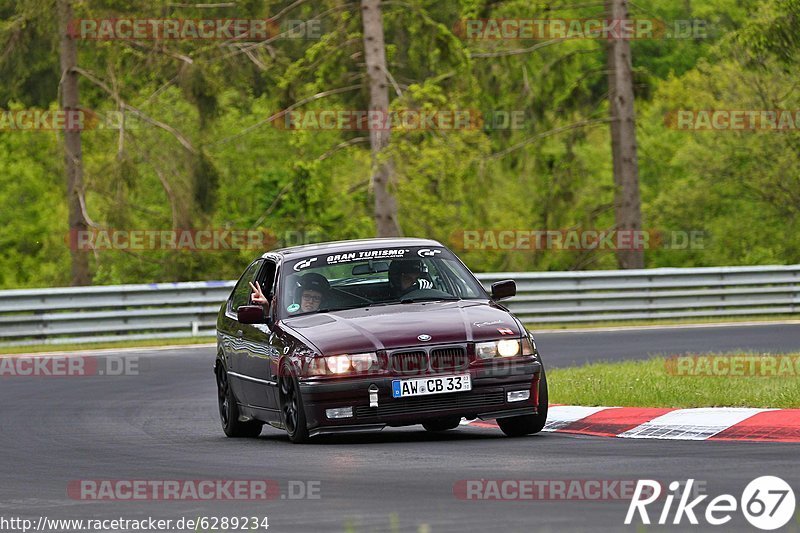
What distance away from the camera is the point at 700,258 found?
51469mm

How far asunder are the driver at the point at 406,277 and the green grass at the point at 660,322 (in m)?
15.6

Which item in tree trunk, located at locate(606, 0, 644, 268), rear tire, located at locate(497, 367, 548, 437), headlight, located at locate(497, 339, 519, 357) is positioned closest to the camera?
headlight, located at locate(497, 339, 519, 357)

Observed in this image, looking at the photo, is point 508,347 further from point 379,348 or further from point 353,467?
point 353,467

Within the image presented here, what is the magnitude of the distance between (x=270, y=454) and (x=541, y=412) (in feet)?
6.42

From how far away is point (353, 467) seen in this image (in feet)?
32.5

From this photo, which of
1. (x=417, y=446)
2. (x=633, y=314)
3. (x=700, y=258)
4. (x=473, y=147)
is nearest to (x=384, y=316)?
(x=417, y=446)

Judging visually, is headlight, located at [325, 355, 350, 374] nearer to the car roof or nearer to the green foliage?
the car roof

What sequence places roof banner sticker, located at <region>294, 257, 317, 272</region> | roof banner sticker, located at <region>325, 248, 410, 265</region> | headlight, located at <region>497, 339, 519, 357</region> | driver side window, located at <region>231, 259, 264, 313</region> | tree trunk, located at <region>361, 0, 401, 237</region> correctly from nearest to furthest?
headlight, located at <region>497, 339, 519, 357</region>
roof banner sticker, located at <region>325, 248, 410, 265</region>
roof banner sticker, located at <region>294, 257, 317, 272</region>
driver side window, located at <region>231, 259, 264, 313</region>
tree trunk, located at <region>361, 0, 401, 237</region>

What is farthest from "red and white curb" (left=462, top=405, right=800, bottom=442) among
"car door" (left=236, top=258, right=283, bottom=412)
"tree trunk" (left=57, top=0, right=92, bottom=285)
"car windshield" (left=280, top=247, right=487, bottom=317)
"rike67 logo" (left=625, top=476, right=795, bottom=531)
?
"tree trunk" (left=57, top=0, right=92, bottom=285)

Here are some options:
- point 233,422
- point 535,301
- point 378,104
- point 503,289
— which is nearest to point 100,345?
point 535,301

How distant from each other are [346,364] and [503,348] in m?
1.11

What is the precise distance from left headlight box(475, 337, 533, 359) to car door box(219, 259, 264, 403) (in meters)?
2.39

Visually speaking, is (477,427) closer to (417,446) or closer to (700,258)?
(417,446)

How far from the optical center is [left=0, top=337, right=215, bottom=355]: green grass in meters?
25.9
